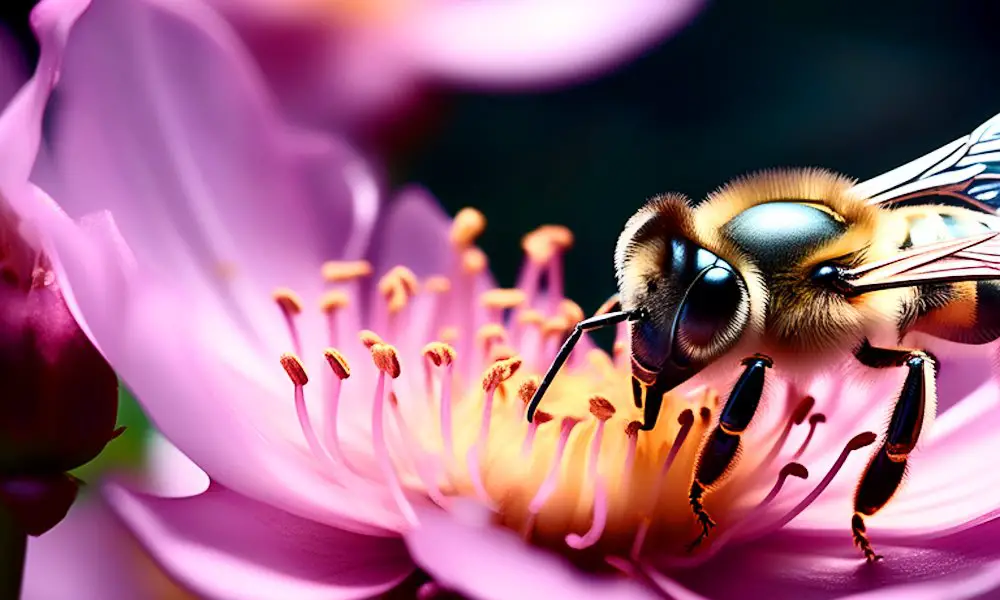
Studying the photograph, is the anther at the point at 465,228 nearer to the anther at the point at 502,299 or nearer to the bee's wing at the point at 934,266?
the anther at the point at 502,299

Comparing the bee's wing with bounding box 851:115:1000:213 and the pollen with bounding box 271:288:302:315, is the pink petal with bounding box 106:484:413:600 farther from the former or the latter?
the bee's wing with bounding box 851:115:1000:213

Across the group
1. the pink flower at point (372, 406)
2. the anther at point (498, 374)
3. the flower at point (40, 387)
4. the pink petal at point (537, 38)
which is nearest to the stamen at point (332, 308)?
the pink flower at point (372, 406)

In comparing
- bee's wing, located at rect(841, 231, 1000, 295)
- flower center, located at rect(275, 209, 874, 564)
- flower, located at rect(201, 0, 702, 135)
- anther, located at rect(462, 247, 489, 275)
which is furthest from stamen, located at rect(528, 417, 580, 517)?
flower, located at rect(201, 0, 702, 135)

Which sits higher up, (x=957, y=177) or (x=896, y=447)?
(x=957, y=177)

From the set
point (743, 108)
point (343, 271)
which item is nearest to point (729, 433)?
point (343, 271)

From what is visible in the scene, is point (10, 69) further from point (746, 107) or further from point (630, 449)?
point (746, 107)

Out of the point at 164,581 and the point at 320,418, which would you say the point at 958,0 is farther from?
the point at 164,581
